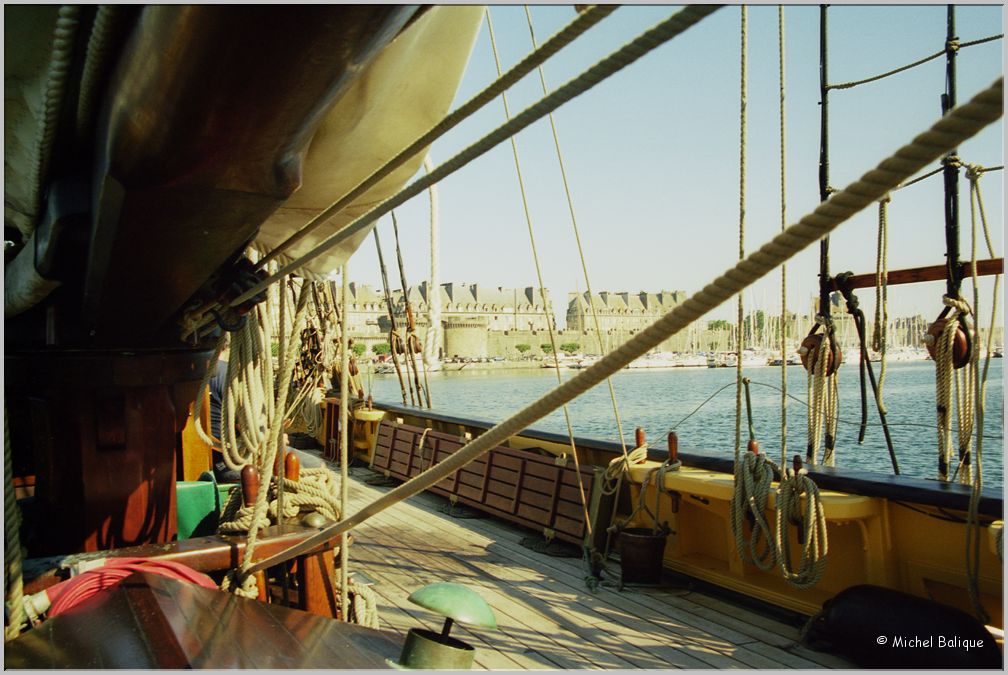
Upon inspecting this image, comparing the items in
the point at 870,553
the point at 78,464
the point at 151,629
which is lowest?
the point at 870,553

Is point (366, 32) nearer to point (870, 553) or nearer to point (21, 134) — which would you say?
point (21, 134)

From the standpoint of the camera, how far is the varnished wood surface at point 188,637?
1.17 meters

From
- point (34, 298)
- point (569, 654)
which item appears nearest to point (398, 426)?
point (569, 654)

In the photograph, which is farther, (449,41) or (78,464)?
(78,464)

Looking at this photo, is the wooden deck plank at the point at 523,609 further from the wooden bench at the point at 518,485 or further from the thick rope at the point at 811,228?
the thick rope at the point at 811,228

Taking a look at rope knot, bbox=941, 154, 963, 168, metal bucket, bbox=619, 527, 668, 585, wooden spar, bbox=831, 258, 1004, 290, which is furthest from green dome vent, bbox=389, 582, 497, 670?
rope knot, bbox=941, 154, 963, 168

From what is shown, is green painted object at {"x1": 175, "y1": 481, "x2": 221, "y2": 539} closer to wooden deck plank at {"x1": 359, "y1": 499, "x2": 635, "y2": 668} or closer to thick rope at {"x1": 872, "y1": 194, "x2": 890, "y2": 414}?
wooden deck plank at {"x1": 359, "y1": 499, "x2": 635, "y2": 668}

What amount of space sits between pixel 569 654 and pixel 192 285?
221cm

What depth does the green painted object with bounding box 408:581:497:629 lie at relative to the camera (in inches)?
46.5

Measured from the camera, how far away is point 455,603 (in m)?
1.21

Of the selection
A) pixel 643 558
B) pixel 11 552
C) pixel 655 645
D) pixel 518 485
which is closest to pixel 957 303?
pixel 643 558

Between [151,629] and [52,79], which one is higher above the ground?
[52,79]

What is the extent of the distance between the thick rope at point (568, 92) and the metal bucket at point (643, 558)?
115 inches

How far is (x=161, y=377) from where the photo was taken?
7.36 feet
